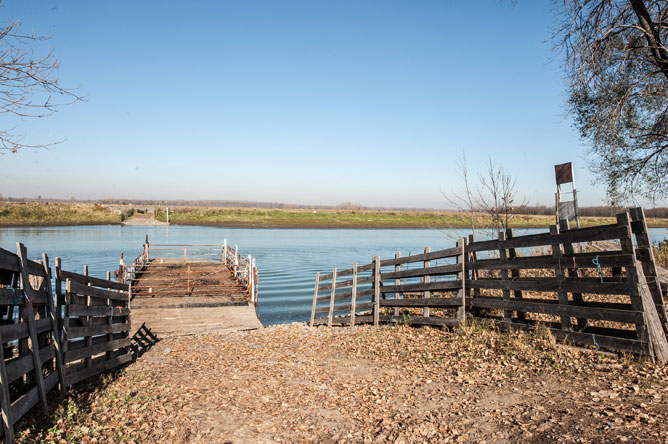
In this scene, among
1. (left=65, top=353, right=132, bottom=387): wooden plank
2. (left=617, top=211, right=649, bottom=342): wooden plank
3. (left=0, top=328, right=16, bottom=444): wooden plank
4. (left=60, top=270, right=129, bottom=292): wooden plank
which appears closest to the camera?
(left=0, top=328, right=16, bottom=444): wooden plank

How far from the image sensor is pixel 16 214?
89.8 meters

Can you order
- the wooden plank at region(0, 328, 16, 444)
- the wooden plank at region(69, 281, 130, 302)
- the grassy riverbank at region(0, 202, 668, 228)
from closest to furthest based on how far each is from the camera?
the wooden plank at region(0, 328, 16, 444) → the wooden plank at region(69, 281, 130, 302) → the grassy riverbank at region(0, 202, 668, 228)

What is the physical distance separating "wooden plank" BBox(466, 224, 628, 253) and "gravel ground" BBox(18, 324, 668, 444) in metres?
1.61

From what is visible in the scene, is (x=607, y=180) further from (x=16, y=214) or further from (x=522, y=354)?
(x=16, y=214)

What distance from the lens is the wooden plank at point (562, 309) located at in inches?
264

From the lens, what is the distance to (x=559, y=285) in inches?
309

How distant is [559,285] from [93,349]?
7768 millimetres

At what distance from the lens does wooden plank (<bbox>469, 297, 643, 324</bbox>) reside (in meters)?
6.70

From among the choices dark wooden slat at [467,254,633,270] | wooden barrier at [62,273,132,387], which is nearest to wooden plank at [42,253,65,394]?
wooden barrier at [62,273,132,387]

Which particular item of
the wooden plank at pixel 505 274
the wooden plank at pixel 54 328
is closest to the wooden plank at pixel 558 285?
the wooden plank at pixel 505 274

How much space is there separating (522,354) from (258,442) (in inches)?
170

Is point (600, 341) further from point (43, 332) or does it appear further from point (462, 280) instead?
point (43, 332)

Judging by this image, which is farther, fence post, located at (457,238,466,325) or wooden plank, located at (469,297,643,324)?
fence post, located at (457,238,466,325)

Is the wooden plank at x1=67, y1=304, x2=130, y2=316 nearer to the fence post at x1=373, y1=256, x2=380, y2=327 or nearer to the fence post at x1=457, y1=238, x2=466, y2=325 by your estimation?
the fence post at x1=373, y1=256, x2=380, y2=327
